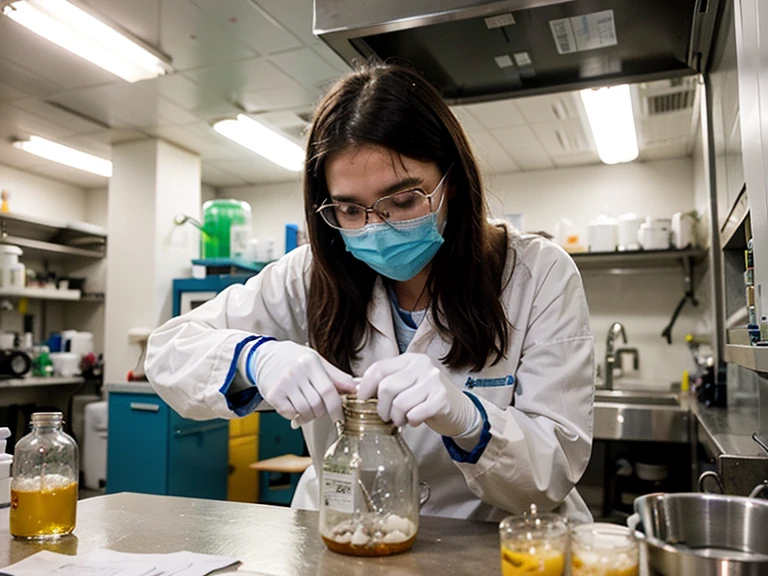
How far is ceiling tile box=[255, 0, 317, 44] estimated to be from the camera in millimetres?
3078

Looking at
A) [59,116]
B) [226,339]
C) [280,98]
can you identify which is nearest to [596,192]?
[280,98]

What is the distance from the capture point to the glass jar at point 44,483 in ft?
3.61

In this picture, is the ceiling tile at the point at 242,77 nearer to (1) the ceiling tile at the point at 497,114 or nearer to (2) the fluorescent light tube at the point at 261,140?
(2) the fluorescent light tube at the point at 261,140

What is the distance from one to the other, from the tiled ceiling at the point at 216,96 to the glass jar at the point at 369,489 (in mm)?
2312

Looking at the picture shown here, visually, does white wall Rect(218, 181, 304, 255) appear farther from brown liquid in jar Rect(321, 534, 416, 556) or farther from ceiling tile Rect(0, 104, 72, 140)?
brown liquid in jar Rect(321, 534, 416, 556)

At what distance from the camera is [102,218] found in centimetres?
683

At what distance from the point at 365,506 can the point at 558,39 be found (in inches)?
52.6

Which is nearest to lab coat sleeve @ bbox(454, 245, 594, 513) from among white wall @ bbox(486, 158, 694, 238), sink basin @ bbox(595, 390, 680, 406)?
sink basin @ bbox(595, 390, 680, 406)

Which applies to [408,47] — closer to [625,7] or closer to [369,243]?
[625,7]

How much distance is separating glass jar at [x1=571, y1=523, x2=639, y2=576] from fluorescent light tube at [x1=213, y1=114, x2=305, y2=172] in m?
4.15

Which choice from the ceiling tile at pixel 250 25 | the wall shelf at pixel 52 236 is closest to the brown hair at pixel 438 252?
the ceiling tile at pixel 250 25

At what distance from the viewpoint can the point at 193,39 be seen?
11.5ft

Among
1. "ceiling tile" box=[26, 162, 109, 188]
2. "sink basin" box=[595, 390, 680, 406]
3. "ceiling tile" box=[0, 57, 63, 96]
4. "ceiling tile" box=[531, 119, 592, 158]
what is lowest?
"sink basin" box=[595, 390, 680, 406]

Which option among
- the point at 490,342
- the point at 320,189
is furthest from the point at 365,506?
the point at 320,189
